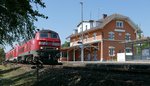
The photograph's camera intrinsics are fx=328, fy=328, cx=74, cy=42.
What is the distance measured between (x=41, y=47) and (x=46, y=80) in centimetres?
1237

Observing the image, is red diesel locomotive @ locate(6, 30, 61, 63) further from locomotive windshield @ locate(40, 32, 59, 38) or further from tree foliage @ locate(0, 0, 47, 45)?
tree foliage @ locate(0, 0, 47, 45)

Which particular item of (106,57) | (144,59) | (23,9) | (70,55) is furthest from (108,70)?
(70,55)

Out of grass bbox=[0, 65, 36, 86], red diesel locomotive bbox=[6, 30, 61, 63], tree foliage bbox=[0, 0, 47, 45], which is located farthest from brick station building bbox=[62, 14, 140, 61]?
tree foliage bbox=[0, 0, 47, 45]

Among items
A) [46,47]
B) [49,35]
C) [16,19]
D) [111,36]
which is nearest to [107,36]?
[111,36]

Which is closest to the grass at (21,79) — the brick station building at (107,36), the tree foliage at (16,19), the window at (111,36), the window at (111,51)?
the tree foliage at (16,19)

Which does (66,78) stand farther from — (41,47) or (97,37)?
(97,37)

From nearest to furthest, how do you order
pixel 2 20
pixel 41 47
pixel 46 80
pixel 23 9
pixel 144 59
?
1. pixel 23 9
2. pixel 2 20
3. pixel 46 80
4. pixel 41 47
5. pixel 144 59

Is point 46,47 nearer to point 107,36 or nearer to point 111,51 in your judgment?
point 111,51

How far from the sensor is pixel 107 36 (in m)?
69.2

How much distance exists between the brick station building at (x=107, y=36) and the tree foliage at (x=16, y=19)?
49387 millimetres

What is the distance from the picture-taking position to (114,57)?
68.3m

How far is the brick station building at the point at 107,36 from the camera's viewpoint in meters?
68.2

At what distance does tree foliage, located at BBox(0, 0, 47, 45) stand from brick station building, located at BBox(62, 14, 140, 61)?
49387 mm

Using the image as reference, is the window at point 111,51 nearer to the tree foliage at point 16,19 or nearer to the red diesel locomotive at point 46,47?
the red diesel locomotive at point 46,47
